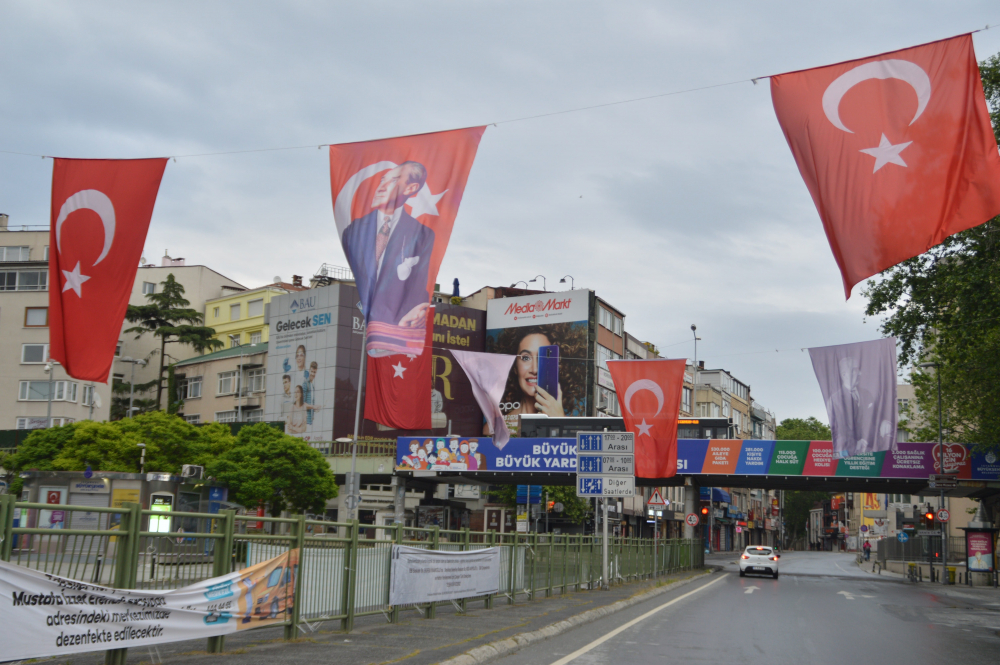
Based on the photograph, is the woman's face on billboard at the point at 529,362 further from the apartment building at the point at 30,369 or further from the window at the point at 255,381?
the apartment building at the point at 30,369

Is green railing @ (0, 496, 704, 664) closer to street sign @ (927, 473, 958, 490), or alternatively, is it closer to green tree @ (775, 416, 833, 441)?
street sign @ (927, 473, 958, 490)

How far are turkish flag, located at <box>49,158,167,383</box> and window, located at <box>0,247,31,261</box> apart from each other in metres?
76.7

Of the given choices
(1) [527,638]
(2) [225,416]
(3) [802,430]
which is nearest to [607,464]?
(1) [527,638]

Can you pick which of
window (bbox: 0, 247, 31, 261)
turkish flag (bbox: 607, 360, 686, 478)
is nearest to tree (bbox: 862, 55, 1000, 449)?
turkish flag (bbox: 607, 360, 686, 478)

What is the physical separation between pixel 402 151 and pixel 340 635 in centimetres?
689

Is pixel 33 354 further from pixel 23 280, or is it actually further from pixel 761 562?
pixel 761 562

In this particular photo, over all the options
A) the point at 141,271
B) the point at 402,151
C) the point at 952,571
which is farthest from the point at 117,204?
the point at 141,271

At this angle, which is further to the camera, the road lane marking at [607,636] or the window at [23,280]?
the window at [23,280]

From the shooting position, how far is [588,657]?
1139 cm

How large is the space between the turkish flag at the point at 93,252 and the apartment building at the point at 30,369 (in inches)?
2375

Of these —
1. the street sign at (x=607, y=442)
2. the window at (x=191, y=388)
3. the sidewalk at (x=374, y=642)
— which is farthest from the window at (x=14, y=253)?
the sidewalk at (x=374, y=642)

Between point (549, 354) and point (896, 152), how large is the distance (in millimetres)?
66823

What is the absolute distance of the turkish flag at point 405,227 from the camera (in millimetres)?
13422

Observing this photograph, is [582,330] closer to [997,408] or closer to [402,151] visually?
[997,408]
